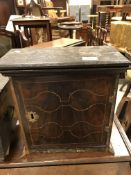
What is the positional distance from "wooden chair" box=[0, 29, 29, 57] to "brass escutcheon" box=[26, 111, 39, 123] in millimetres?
1768

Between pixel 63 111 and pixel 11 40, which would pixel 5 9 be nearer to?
pixel 11 40

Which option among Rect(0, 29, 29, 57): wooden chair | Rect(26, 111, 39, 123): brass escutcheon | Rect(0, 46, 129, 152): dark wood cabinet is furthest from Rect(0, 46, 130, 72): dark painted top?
Rect(0, 29, 29, 57): wooden chair

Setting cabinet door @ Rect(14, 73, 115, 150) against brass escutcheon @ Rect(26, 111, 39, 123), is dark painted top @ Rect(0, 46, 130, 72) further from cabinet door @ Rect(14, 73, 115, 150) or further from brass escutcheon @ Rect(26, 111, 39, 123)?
brass escutcheon @ Rect(26, 111, 39, 123)

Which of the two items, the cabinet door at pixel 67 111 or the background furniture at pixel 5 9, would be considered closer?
the cabinet door at pixel 67 111

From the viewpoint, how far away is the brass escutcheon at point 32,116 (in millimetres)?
848

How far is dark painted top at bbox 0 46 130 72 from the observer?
700 mm

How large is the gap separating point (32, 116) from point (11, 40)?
1.85 m

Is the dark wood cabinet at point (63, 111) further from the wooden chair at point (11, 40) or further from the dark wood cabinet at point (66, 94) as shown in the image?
the wooden chair at point (11, 40)

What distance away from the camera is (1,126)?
0.84m

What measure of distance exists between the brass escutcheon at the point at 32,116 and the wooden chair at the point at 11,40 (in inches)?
69.6

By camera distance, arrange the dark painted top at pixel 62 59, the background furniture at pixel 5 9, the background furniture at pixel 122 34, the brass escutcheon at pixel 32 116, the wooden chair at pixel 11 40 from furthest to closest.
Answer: the background furniture at pixel 5 9 < the background furniture at pixel 122 34 < the wooden chair at pixel 11 40 < the brass escutcheon at pixel 32 116 < the dark painted top at pixel 62 59

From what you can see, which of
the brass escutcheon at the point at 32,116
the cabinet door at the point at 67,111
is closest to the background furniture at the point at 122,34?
the cabinet door at the point at 67,111

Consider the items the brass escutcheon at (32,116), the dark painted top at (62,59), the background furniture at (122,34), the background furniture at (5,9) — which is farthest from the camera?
the background furniture at (5,9)

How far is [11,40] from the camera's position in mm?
2449
